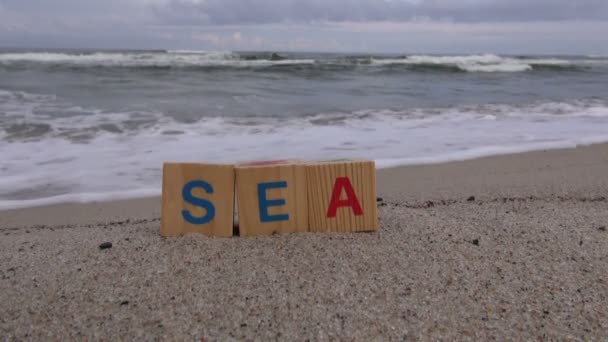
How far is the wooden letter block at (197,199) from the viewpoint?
7.53 ft

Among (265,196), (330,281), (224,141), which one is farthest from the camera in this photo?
(224,141)

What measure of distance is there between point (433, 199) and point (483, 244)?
987mm

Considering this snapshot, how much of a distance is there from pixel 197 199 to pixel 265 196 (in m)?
0.29

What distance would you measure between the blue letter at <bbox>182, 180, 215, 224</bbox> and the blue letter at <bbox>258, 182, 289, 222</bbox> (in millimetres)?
211

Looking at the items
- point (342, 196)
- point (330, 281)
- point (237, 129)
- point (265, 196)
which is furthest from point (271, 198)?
point (237, 129)

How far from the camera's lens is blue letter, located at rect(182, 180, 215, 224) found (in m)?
2.31

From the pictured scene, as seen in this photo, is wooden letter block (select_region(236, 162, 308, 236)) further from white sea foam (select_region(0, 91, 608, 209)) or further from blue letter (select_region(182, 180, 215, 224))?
white sea foam (select_region(0, 91, 608, 209))

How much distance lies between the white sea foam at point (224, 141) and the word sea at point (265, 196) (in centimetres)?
148

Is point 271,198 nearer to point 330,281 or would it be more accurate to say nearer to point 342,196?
point 342,196

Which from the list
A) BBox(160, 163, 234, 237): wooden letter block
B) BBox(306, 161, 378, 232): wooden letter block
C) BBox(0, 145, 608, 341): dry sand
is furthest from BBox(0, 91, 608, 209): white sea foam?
BBox(306, 161, 378, 232): wooden letter block

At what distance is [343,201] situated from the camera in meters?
2.37

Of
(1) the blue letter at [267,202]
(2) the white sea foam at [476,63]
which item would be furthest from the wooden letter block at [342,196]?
(2) the white sea foam at [476,63]

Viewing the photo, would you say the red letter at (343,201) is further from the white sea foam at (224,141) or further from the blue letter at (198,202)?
the white sea foam at (224,141)

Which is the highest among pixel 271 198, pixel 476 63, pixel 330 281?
pixel 476 63
